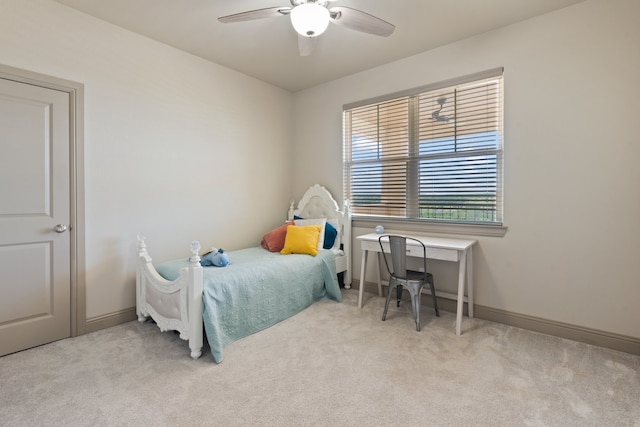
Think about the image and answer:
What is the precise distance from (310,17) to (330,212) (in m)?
2.38

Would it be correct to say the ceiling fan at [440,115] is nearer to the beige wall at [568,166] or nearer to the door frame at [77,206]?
the beige wall at [568,166]

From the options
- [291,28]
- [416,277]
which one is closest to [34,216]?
[291,28]

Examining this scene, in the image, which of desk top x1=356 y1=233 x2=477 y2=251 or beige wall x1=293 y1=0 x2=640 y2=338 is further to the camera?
desk top x1=356 y1=233 x2=477 y2=251

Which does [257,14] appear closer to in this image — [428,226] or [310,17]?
[310,17]

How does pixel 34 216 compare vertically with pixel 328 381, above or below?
above

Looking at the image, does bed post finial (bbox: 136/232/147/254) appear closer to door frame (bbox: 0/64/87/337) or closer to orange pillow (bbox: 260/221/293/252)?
door frame (bbox: 0/64/87/337)

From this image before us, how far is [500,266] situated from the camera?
285 centimetres

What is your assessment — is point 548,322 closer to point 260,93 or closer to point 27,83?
point 260,93

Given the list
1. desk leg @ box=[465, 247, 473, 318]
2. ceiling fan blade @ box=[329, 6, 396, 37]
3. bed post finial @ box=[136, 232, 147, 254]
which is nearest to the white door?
bed post finial @ box=[136, 232, 147, 254]

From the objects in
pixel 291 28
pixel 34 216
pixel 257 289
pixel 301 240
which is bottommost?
pixel 257 289

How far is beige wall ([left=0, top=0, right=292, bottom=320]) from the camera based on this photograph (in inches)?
98.3

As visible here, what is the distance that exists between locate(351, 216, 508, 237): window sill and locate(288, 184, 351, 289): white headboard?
14 cm

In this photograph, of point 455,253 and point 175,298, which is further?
point 455,253

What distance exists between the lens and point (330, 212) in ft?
13.1
